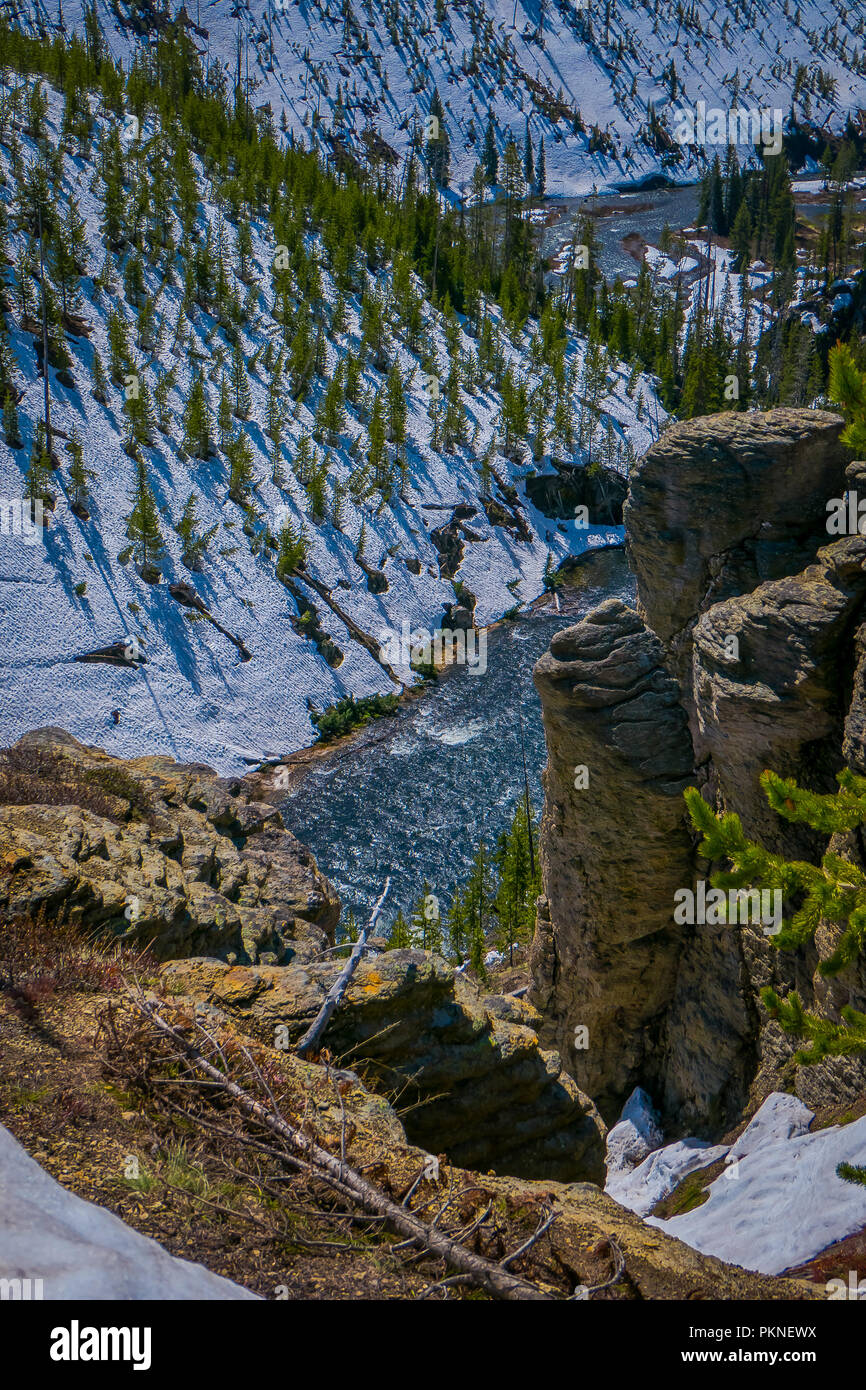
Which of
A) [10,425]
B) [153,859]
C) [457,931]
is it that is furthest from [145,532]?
[153,859]

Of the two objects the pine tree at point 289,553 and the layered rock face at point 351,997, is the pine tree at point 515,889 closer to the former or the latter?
the layered rock face at point 351,997

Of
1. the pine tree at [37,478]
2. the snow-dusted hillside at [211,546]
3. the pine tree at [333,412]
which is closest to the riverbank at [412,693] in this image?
the snow-dusted hillside at [211,546]

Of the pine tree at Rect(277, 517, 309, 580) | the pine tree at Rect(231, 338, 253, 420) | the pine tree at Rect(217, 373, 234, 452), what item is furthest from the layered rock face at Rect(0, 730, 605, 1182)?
the pine tree at Rect(231, 338, 253, 420)

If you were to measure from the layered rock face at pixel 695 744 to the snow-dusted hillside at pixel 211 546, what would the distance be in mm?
24445

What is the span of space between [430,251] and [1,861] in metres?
95.5

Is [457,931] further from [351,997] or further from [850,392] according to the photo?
[850,392]

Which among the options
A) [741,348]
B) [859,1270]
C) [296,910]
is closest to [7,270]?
[296,910]

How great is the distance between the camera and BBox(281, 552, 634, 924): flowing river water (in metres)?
34.3

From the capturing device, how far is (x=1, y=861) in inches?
369

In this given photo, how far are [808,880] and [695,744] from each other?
9888mm

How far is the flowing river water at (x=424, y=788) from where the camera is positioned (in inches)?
1351

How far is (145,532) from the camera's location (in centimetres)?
4316

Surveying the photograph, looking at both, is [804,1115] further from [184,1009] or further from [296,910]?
[296,910]

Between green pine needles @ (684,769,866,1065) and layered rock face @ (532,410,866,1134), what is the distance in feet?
14.4
